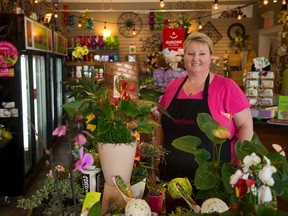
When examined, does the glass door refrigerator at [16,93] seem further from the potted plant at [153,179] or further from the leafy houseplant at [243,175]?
the leafy houseplant at [243,175]

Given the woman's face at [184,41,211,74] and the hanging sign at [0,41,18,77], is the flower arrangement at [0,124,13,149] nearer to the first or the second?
the hanging sign at [0,41,18,77]

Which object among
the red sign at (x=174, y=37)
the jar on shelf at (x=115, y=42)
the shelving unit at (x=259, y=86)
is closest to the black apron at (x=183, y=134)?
the shelving unit at (x=259, y=86)

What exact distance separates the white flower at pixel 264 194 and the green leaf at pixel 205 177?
0.78 feet

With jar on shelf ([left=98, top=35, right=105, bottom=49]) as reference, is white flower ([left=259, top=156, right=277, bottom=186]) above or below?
below

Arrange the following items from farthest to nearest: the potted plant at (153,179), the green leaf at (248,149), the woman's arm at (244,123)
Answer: the woman's arm at (244,123) < the potted plant at (153,179) < the green leaf at (248,149)

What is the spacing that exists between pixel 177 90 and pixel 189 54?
0.30m

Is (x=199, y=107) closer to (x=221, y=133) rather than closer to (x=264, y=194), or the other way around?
(x=221, y=133)

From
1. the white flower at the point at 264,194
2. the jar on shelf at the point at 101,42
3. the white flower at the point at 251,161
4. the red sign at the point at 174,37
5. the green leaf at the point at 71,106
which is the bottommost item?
the white flower at the point at 264,194

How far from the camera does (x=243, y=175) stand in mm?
834

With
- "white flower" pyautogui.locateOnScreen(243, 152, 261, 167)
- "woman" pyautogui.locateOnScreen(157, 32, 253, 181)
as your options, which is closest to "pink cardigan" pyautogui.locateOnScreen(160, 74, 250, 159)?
"woman" pyautogui.locateOnScreen(157, 32, 253, 181)

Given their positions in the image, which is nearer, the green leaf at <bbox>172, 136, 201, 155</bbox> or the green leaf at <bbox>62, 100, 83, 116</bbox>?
the green leaf at <bbox>172, 136, 201, 155</bbox>

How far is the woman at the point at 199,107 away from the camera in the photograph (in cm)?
231

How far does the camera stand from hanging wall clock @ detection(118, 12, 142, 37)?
11336 mm

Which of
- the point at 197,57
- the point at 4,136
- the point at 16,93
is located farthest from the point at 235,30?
the point at 197,57
